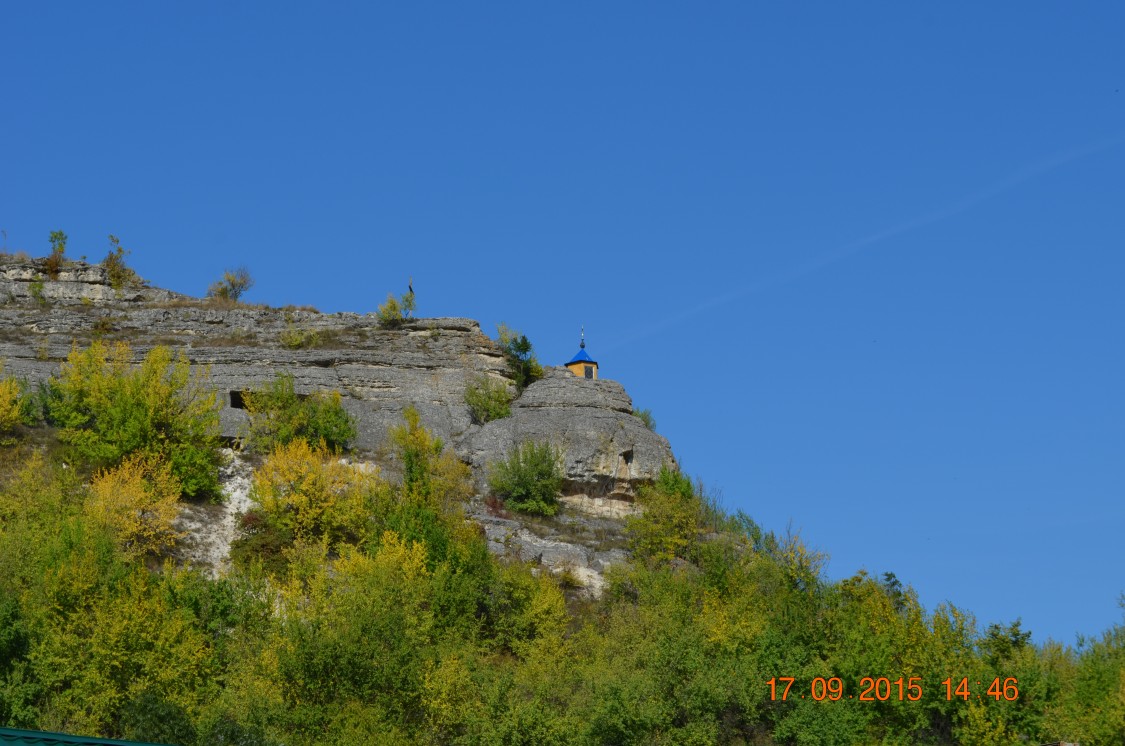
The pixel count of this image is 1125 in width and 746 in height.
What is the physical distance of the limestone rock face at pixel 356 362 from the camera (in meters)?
57.6

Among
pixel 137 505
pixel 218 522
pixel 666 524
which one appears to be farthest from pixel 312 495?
pixel 666 524

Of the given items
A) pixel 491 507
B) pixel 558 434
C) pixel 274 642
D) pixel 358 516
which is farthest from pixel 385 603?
pixel 558 434

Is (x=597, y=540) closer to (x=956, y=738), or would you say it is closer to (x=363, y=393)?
(x=363, y=393)

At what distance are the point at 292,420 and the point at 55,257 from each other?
21.0 meters

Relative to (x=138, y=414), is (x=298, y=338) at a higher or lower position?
higher

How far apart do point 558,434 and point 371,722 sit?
80.8 feet

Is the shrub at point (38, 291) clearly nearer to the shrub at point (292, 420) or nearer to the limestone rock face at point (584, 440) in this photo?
the shrub at point (292, 420)

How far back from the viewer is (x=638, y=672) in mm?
39219

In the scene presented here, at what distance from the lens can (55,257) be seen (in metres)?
69.0

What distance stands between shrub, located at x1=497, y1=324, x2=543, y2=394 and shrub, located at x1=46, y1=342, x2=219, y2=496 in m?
14.0

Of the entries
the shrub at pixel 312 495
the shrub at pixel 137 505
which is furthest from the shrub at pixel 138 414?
the shrub at pixel 312 495
